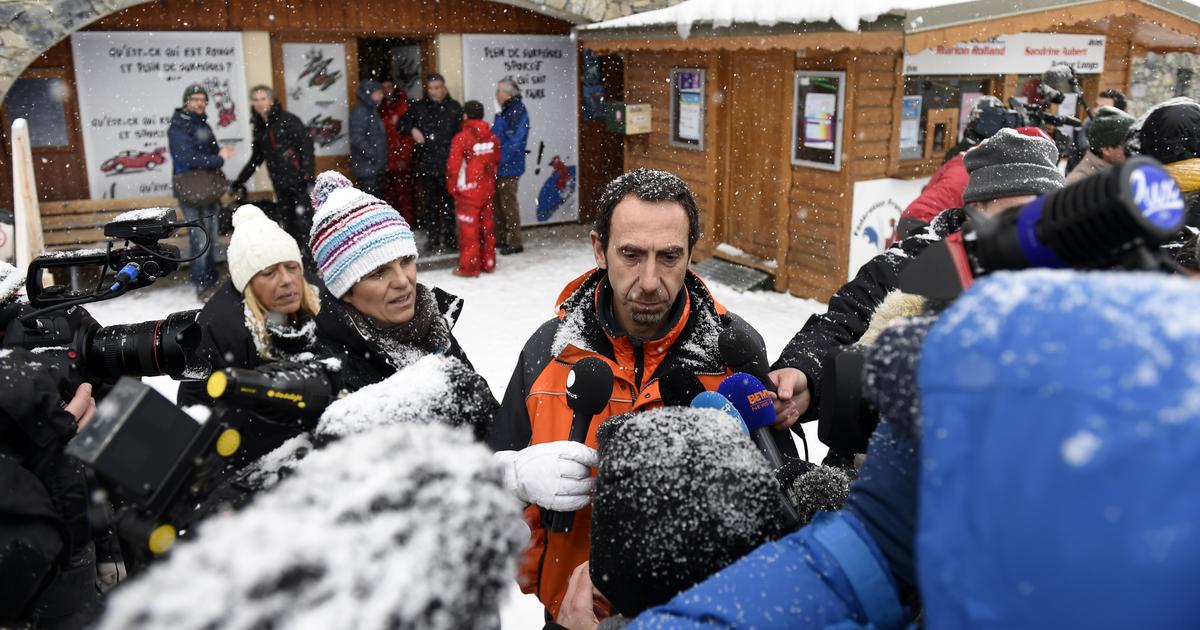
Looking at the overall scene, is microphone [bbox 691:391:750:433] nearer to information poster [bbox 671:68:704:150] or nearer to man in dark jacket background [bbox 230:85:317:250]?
information poster [bbox 671:68:704:150]

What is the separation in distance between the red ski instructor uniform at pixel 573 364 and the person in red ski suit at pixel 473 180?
6983 mm

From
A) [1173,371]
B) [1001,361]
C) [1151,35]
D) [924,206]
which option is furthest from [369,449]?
[1151,35]

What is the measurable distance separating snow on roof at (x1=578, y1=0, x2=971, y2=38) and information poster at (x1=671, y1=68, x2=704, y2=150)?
75 centimetres

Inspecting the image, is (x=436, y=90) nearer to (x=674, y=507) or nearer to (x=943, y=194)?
(x=943, y=194)

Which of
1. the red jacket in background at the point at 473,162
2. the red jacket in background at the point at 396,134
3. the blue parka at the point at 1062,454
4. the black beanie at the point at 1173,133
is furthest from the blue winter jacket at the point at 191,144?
the blue parka at the point at 1062,454

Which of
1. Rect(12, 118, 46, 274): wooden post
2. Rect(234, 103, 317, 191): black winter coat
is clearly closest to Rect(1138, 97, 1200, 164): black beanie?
Rect(12, 118, 46, 274): wooden post

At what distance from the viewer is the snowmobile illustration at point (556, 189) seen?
11562 mm

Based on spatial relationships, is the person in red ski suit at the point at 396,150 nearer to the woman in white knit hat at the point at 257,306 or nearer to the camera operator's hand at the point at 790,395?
the woman in white knit hat at the point at 257,306

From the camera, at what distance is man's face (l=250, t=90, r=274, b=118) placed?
27.5 ft

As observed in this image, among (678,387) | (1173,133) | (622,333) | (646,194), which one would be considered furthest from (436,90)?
(678,387)

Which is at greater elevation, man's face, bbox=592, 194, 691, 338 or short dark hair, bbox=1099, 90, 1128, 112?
short dark hair, bbox=1099, 90, 1128, 112

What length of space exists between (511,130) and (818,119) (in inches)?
148

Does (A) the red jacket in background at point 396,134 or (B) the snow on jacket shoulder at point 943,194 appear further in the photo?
(A) the red jacket in background at point 396,134

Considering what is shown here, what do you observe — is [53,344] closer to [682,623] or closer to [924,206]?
[682,623]
